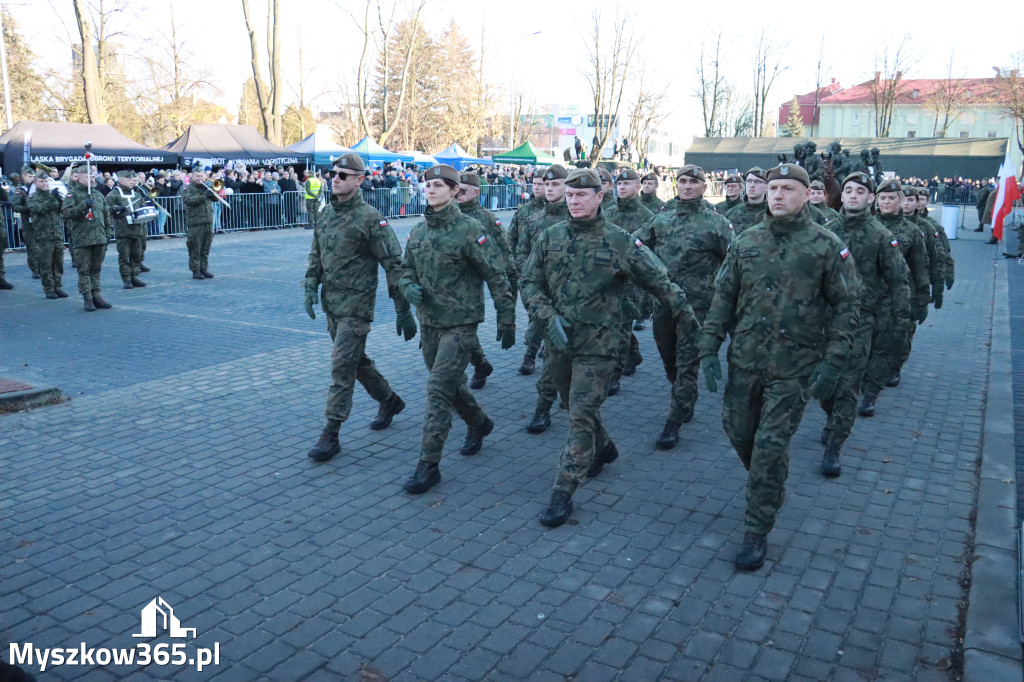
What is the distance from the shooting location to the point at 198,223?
1573 cm

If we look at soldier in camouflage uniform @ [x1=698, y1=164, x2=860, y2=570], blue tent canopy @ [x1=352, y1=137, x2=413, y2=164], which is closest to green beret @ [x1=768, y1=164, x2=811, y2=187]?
soldier in camouflage uniform @ [x1=698, y1=164, x2=860, y2=570]

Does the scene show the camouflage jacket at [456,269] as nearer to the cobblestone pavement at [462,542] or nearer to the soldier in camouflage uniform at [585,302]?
the soldier in camouflage uniform at [585,302]

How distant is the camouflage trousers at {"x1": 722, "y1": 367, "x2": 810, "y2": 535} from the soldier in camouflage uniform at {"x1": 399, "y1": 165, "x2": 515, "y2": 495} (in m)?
1.67

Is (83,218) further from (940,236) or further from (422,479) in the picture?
(940,236)

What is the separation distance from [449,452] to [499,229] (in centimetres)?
295

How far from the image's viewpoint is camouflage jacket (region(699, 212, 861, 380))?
4738mm

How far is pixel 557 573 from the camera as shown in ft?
15.4

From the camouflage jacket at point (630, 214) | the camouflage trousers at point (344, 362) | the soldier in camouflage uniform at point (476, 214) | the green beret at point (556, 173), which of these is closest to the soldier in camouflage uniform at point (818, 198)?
the camouflage jacket at point (630, 214)

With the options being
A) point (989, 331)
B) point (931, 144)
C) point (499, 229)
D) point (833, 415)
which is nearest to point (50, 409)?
point (499, 229)

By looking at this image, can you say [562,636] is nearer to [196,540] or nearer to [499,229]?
[196,540]

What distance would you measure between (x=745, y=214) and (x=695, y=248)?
2425 mm

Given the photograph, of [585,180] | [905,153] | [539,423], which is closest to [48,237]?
[539,423]

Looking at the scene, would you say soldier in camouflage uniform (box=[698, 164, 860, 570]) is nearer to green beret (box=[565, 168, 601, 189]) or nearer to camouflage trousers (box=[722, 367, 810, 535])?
camouflage trousers (box=[722, 367, 810, 535])

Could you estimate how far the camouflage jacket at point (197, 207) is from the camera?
620 inches
